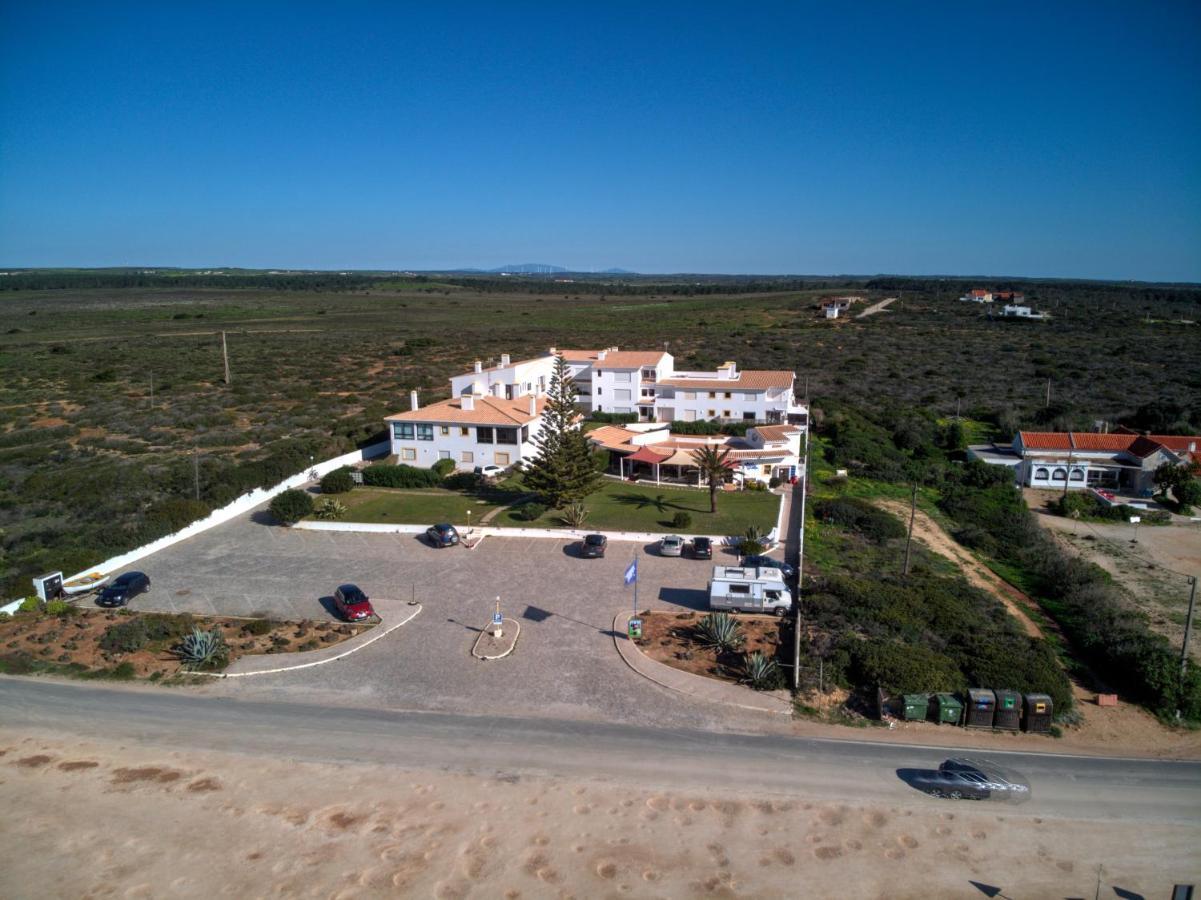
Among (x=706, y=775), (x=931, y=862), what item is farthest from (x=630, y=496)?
(x=931, y=862)

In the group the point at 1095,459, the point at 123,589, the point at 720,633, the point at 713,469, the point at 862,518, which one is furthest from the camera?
the point at 1095,459

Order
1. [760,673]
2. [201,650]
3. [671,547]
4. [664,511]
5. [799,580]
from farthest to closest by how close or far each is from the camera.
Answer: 1. [664,511]
2. [671,547]
3. [799,580]
4. [201,650]
5. [760,673]

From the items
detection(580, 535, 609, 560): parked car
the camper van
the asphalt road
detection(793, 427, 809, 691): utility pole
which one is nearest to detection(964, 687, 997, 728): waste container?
the asphalt road

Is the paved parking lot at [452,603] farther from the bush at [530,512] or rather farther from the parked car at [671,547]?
the bush at [530,512]

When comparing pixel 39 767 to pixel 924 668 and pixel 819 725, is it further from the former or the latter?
pixel 924 668

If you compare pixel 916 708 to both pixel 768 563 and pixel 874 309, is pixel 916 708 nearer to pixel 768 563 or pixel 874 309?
pixel 768 563

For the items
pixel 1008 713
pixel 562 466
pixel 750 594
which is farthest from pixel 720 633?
pixel 562 466
